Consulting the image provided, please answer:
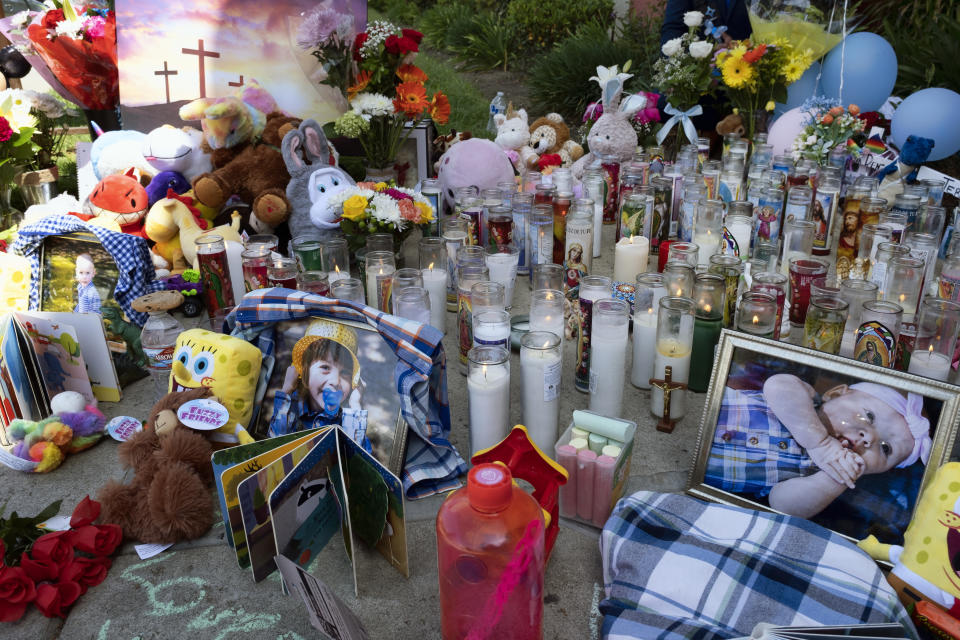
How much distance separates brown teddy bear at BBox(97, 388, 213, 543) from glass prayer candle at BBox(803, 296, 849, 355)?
76.4 inches

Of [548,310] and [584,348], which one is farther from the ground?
[548,310]

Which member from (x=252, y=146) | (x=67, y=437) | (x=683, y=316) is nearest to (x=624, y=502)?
(x=683, y=316)

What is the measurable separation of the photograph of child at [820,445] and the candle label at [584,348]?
594mm

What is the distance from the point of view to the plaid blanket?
1.50 m

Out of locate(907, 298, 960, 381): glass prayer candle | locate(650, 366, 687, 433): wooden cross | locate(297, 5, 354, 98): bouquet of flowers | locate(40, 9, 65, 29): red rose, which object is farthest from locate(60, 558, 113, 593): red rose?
locate(40, 9, 65, 29): red rose

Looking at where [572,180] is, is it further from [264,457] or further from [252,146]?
[264,457]

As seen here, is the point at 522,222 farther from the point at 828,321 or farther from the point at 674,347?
the point at 828,321

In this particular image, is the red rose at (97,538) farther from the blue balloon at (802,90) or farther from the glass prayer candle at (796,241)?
the blue balloon at (802,90)

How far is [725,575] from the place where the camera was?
1.58m

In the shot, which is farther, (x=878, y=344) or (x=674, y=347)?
(x=674, y=347)

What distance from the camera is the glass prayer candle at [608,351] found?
226 cm

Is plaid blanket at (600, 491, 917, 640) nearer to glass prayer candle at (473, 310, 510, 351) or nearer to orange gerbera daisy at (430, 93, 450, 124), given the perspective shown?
glass prayer candle at (473, 310, 510, 351)

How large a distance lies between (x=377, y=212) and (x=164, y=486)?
1.71 meters

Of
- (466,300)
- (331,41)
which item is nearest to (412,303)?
(466,300)
